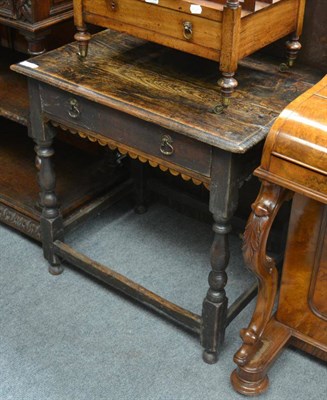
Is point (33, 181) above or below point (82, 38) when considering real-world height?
below

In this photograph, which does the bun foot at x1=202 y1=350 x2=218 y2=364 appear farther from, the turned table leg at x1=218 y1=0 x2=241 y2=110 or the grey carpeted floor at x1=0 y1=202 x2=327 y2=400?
the turned table leg at x1=218 y1=0 x2=241 y2=110

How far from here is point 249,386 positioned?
234 cm

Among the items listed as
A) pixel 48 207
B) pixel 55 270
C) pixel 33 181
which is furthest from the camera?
pixel 33 181

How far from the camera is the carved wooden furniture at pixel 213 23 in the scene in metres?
2.04

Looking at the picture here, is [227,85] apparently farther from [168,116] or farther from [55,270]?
[55,270]

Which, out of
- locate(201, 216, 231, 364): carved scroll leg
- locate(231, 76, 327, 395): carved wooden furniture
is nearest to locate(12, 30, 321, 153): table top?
locate(231, 76, 327, 395): carved wooden furniture

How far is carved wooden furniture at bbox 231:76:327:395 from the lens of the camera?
1.84m

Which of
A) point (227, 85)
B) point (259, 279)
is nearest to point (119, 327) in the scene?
point (259, 279)

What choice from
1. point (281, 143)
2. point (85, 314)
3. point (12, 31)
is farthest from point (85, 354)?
point (12, 31)

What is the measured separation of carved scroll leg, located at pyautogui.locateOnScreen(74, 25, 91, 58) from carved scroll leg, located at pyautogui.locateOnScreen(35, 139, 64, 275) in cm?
36

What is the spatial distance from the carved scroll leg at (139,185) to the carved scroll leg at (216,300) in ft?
2.94

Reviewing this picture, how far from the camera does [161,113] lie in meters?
2.14

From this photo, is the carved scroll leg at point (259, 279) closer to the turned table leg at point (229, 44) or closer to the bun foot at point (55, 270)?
the turned table leg at point (229, 44)

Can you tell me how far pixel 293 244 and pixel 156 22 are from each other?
0.84m
